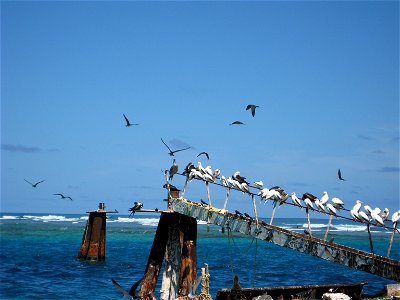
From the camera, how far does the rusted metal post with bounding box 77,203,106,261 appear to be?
114ft

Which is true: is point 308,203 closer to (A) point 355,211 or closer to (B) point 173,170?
(A) point 355,211

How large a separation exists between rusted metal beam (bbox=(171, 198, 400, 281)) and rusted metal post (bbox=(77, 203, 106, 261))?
45.9 feet

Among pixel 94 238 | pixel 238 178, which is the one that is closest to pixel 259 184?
pixel 238 178

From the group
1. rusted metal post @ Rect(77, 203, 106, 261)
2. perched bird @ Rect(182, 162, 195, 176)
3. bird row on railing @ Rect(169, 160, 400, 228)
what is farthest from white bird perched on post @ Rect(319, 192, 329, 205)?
rusted metal post @ Rect(77, 203, 106, 261)

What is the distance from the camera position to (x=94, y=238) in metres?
35.2

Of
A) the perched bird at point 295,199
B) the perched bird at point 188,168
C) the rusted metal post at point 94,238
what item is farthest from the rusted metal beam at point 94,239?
the perched bird at point 295,199

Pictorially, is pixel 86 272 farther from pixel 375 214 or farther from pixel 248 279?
pixel 375 214

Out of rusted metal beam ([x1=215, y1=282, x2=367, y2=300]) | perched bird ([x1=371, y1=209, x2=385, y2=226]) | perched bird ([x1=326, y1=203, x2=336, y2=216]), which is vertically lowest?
rusted metal beam ([x1=215, y1=282, x2=367, y2=300])

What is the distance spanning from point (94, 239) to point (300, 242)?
2015 centimetres

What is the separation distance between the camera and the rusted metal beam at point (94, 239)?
34.7 meters

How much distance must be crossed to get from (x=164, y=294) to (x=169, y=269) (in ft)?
2.87

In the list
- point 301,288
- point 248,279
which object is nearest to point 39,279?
point 248,279

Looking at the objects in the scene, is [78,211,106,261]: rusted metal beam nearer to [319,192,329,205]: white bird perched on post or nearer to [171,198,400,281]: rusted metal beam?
[171,198,400,281]: rusted metal beam

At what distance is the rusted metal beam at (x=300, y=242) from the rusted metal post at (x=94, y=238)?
1399 cm
